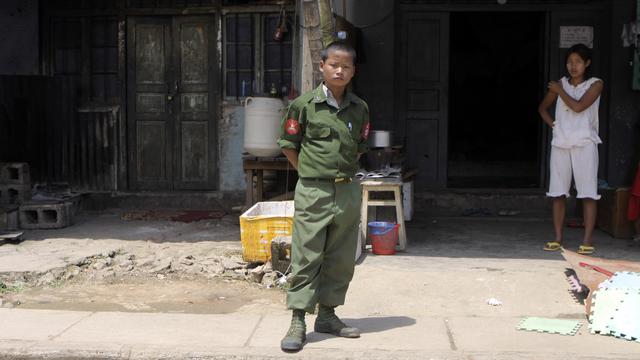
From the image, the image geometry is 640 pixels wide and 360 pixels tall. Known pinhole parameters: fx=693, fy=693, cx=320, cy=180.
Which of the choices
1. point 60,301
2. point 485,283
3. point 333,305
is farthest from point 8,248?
point 485,283

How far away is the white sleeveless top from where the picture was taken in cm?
666

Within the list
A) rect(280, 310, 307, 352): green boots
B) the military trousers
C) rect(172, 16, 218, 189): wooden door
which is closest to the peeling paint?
rect(172, 16, 218, 189): wooden door

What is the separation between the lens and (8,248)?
731 cm

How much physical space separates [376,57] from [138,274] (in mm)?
4380

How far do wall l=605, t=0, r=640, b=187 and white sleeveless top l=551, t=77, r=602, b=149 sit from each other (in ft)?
7.85

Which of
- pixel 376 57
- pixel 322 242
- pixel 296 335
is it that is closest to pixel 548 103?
pixel 376 57

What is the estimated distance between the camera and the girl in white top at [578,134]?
659cm

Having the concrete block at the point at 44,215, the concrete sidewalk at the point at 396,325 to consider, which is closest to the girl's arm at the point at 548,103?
the concrete sidewalk at the point at 396,325

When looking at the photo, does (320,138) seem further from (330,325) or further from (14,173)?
(14,173)

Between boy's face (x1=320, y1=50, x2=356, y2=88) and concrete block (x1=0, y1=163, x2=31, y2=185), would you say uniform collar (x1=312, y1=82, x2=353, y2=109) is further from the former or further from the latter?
concrete block (x1=0, y1=163, x2=31, y2=185)

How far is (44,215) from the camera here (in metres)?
8.61

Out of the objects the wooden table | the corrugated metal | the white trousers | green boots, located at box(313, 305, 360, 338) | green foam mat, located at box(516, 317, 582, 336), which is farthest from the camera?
the corrugated metal

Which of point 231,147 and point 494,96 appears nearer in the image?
point 231,147

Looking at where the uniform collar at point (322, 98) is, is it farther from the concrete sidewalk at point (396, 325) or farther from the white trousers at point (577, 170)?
the white trousers at point (577, 170)
